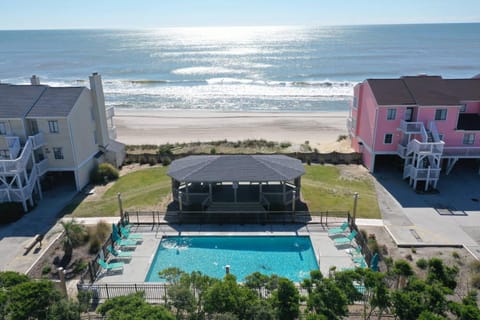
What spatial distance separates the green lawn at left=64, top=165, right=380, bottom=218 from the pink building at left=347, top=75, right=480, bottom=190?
3.70 meters

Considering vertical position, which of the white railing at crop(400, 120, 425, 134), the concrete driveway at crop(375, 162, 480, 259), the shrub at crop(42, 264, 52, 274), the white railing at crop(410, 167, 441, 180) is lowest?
the concrete driveway at crop(375, 162, 480, 259)

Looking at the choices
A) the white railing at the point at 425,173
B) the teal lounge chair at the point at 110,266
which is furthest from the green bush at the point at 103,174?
the white railing at the point at 425,173

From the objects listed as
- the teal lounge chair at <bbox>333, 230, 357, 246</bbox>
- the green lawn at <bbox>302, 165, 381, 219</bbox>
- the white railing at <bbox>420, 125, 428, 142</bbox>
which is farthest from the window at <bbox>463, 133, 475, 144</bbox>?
the teal lounge chair at <bbox>333, 230, 357, 246</bbox>

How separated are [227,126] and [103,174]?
78.5 ft

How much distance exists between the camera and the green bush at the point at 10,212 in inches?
980

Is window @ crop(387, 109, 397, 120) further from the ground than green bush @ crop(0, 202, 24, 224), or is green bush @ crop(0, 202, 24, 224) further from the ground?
window @ crop(387, 109, 397, 120)

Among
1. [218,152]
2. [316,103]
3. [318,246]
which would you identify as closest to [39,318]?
[318,246]

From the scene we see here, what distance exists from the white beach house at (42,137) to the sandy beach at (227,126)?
49.8ft

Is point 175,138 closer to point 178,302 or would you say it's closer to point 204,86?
point 178,302

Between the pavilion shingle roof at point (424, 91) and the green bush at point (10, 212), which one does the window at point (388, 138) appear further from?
the green bush at point (10, 212)

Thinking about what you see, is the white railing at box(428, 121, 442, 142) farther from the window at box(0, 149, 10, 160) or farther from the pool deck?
the window at box(0, 149, 10, 160)

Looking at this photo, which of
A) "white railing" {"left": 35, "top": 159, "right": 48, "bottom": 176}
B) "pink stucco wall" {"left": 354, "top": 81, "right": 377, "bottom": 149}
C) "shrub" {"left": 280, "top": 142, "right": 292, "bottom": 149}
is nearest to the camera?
"white railing" {"left": 35, "top": 159, "right": 48, "bottom": 176}

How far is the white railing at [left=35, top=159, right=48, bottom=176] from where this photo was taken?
28.0 metres

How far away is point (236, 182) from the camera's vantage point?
24.9 metres
